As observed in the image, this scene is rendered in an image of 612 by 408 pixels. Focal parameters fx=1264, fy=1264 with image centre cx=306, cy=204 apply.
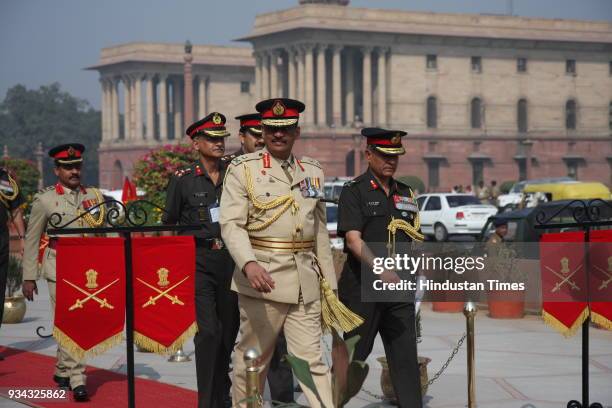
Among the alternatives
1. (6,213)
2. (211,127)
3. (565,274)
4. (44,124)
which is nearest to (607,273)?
(565,274)

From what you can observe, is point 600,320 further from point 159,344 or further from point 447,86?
point 447,86

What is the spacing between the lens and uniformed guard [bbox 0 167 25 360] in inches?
412

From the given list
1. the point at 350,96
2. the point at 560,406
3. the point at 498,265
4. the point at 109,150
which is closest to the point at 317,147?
the point at 350,96

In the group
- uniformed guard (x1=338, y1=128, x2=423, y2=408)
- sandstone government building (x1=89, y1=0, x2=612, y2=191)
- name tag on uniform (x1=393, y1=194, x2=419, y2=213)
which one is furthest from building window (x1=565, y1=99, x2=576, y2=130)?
uniformed guard (x1=338, y1=128, x2=423, y2=408)

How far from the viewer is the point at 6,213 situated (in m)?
10.8

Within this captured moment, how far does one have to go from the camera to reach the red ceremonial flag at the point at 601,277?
8.44 meters

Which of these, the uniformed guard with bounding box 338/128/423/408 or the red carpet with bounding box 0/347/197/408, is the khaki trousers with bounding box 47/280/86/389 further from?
the uniformed guard with bounding box 338/128/423/408

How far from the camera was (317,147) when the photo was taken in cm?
8062

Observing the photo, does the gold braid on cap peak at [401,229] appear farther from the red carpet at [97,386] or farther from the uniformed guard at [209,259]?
the red carpet at [97,386]

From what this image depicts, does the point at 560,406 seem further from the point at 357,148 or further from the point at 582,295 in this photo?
the point at 357,148

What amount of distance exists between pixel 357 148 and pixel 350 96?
14.9m

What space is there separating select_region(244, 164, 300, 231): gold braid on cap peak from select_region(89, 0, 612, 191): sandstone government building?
68.3 m

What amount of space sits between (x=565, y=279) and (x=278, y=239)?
7.48ft

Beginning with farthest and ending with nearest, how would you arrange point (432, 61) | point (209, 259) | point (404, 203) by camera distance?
point (432, 61) → point (209, 259) → point (404, 203)
